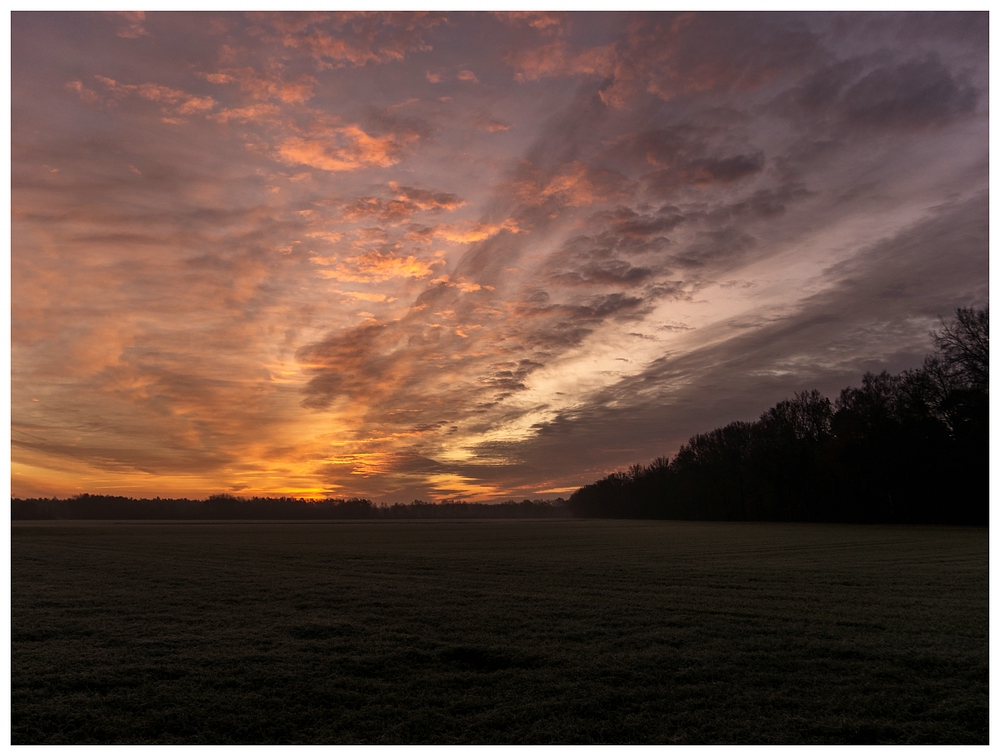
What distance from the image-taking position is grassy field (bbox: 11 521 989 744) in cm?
700

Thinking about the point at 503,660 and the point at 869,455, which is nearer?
the point at 503,660

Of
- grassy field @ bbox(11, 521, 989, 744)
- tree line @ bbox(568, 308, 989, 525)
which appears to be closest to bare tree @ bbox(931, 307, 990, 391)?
tree line @ bbox(568, 308, 989, 525)

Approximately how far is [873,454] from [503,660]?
73.3 meters

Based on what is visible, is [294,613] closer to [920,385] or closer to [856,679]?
[856,679]

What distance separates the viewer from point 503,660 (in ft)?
31.6

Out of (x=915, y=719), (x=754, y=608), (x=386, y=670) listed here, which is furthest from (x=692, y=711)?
(x=754, y=608)

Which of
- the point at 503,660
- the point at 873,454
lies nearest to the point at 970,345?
the point at 873,454

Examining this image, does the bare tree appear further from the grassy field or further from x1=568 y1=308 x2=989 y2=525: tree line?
the grassy field

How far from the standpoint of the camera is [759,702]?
7672 mm

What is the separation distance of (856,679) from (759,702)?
1.91 metres

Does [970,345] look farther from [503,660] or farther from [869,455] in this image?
[503,660]

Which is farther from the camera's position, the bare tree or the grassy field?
the bare tree

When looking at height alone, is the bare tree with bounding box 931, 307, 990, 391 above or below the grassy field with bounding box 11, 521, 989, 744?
above

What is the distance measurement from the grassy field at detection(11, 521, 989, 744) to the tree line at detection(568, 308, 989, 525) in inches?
1777
